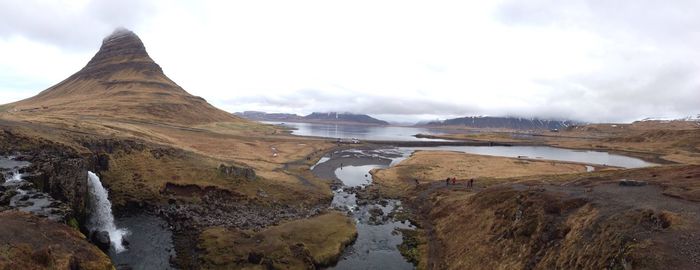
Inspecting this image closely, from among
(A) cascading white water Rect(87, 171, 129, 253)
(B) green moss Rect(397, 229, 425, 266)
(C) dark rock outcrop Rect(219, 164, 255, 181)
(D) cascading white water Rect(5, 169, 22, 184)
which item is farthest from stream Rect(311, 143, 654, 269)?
(D) cascading white water Rect(5, 169, 22, 184)

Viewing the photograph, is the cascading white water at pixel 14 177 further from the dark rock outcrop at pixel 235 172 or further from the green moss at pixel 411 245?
the green moss at pixel 411 245

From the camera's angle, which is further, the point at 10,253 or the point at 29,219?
the point at 29,219

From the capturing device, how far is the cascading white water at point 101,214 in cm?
5119

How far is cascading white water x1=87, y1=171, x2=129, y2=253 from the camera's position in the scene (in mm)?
51194

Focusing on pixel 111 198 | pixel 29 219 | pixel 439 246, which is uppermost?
pixel 29 219

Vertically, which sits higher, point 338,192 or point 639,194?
point 639,194

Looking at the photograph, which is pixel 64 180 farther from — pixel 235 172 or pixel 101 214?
pixel 235 172

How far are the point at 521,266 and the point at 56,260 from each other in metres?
40.5

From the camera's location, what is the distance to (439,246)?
2250 inches

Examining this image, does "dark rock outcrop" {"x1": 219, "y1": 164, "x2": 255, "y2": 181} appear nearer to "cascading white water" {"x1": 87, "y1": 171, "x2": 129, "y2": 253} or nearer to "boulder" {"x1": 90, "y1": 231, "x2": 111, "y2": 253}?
"cascading white water" {"x1": 87, "y1": 171, "x2": 129, "y2": 253}

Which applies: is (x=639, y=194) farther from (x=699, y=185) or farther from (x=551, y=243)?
(x=551, y=243)

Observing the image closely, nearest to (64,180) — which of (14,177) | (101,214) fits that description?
(14,177)

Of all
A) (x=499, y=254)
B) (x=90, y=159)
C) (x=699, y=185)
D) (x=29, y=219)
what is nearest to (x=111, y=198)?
(x=90, y=159)

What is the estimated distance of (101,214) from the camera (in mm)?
56656
